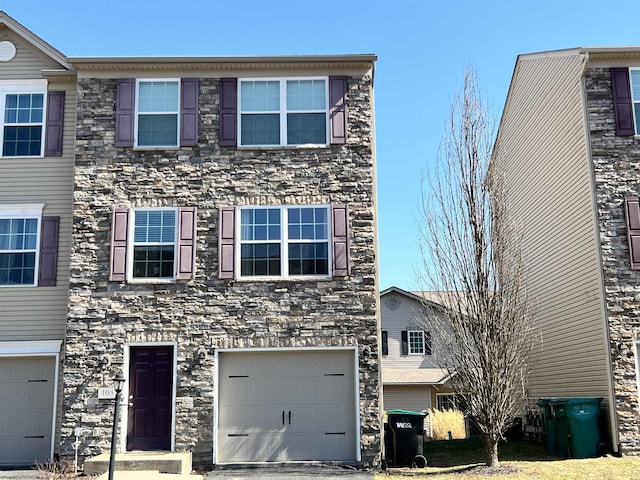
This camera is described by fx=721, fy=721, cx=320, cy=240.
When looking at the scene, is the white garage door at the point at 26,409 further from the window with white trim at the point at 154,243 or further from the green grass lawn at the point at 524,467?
the green grass lawn at the point at 524,467

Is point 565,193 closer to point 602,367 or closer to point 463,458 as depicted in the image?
point 602,367

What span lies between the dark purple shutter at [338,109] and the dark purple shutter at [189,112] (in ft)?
8.25

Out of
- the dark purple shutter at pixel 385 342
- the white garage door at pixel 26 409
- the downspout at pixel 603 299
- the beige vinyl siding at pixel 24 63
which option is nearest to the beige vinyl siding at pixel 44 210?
→ the beige vinyl siding at pixel 24 63

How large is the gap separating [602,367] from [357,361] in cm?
454

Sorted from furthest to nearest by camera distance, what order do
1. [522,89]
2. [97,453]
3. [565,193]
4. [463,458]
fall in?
[522,89], [565,193], [463,458], [97,453]

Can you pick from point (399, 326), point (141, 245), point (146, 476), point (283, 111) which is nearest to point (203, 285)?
point (141, 245)

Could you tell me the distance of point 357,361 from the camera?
12586mm

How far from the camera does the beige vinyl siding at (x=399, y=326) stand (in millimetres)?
29656

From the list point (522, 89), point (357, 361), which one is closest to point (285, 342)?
point (357, 361)

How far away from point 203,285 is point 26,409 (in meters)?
3.98

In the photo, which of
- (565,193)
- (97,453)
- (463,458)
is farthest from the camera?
(565,193)

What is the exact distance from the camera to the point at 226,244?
12.9 m

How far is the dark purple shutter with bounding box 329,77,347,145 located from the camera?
1334cm

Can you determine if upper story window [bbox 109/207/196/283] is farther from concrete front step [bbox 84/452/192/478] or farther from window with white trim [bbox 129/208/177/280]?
concrete front step [bbox 84/452/192/478]
